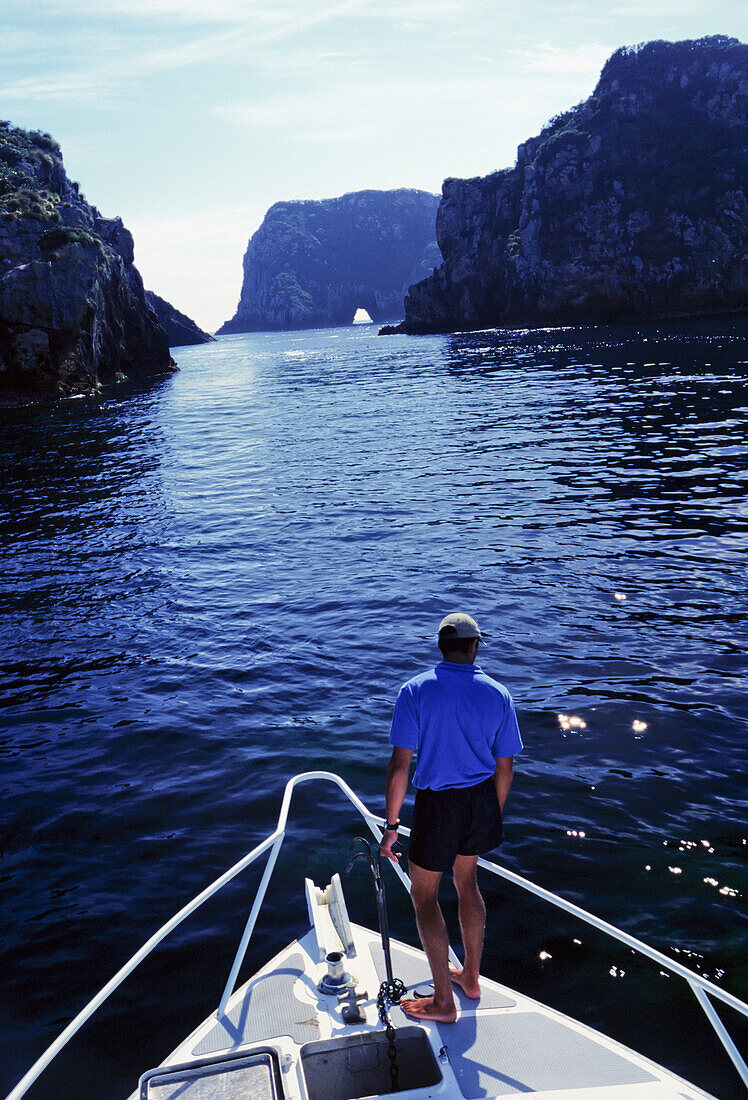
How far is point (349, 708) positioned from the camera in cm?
1055

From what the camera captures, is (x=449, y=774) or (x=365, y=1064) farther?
(x=449, y=774)

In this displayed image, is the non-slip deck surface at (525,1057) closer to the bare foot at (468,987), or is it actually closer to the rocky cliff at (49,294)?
the bare foot at (468,987)

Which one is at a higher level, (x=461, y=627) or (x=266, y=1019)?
(x=461, y=627)

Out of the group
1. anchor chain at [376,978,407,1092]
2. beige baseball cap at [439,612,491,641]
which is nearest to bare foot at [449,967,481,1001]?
anchor chain at [376,978,407,1092]

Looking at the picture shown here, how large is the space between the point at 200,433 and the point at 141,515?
59.7ft

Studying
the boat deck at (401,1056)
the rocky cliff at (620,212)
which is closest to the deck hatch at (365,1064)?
the boat deck at (401,1056)

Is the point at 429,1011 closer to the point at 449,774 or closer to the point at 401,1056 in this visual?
the point at 401,1056

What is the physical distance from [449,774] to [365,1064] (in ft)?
5.83

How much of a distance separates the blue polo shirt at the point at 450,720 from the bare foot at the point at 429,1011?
4.67 feet

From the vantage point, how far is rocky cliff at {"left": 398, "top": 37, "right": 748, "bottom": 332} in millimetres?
92500

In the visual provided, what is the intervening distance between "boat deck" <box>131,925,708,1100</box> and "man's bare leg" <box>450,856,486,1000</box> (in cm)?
9

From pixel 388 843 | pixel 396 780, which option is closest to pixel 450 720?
pixel 396 780

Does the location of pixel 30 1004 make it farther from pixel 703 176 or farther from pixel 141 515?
pixel 703 176

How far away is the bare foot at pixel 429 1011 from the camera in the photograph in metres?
4.69
